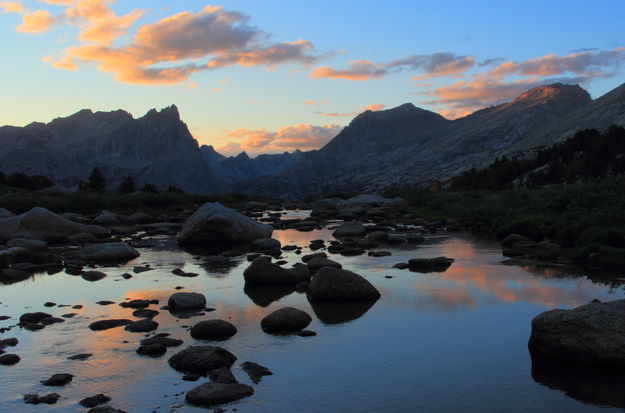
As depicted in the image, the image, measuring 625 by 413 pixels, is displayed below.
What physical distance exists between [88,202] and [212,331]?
194ft

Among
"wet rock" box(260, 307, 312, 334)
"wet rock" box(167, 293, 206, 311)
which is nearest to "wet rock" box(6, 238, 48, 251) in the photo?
"wet rock" box(167, 293, 206, 311)

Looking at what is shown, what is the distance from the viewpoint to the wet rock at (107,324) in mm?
14734

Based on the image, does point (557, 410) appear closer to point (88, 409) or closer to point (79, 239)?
point (88, 409)

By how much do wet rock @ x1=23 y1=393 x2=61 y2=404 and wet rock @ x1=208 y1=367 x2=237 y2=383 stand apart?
2836mm

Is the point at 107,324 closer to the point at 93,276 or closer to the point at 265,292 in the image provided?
the point at 265,292

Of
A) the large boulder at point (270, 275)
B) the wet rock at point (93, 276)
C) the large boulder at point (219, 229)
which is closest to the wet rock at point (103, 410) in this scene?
the large boulder at point (270, 275)

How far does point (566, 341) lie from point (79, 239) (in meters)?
32.0

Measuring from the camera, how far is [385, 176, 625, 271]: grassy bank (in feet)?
83.6

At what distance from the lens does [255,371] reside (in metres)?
11.3

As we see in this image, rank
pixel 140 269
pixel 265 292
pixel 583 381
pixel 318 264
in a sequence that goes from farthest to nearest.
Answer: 1. pixel 140 269
2. pixel 318 264
3. pixel 265 292
4. pixel 583 381

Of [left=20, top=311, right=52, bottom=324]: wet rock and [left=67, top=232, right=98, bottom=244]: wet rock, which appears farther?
[left=67, top=232, right=98, bottom=244]: wet rock

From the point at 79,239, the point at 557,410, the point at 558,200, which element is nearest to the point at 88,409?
the point at 557,410

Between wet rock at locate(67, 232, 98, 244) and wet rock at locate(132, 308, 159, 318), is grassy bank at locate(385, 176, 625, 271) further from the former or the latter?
wet rock at locate(67, 232, 98, 244)

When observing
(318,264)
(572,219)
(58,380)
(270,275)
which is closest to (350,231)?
(572,219)
